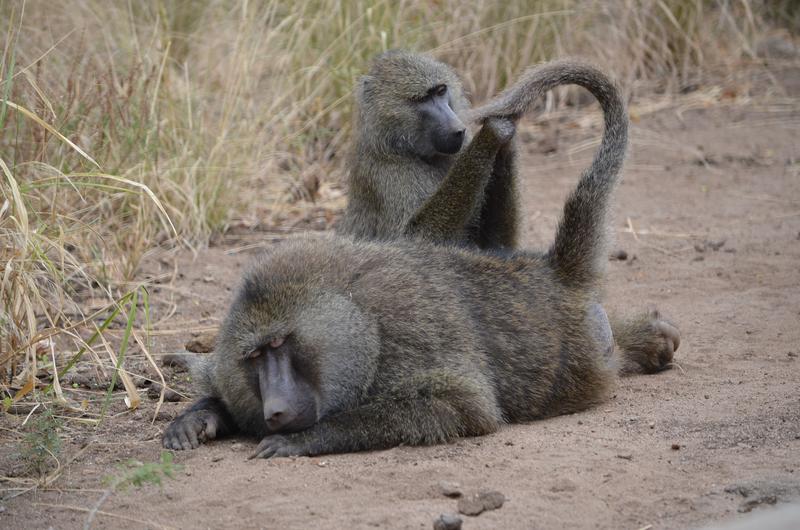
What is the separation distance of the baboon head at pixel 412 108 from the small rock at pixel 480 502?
2425 millimetres

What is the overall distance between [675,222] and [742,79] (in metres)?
3.34

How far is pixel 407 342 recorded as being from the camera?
3.60 m

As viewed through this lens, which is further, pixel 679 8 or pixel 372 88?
pixel 679 8

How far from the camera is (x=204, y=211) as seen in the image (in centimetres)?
653

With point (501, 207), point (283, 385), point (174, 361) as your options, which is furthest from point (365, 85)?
point (283, 385)

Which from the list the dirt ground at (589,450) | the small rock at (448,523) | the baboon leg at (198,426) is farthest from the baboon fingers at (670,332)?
the small rock at (448,523)

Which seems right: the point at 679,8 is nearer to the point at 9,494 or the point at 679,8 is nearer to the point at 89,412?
the point at 89,412

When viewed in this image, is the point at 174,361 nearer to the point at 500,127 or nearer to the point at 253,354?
the point at 253,354

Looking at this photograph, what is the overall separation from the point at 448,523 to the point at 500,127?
7.20 ft

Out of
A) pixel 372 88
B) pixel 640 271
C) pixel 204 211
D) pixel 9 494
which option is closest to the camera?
pixel 9 494

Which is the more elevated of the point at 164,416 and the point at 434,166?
the point at 434,166

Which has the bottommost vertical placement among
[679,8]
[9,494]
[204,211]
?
[9,494]

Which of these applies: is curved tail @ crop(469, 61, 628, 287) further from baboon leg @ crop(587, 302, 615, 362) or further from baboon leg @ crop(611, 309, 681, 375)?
baboon leg @ crop(611, 309, 681, 375)

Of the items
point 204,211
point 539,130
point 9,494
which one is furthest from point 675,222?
point 9,494
